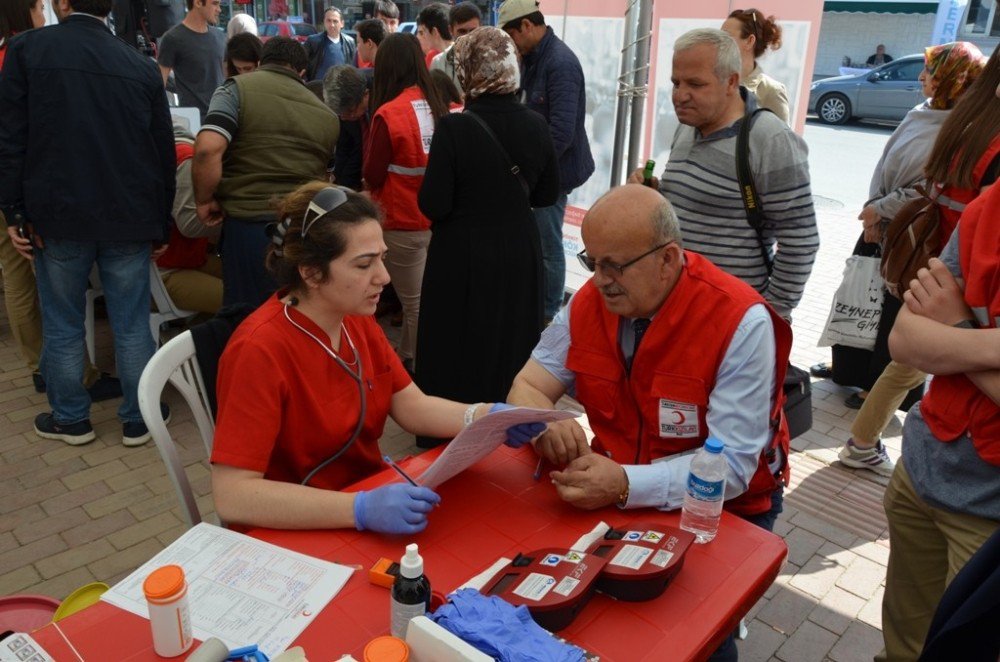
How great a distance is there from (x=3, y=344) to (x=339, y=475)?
401 centimetres

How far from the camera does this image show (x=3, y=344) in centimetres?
493

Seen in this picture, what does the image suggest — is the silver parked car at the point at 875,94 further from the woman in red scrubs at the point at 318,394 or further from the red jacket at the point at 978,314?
the woman in red scrubs at the point at 318,394

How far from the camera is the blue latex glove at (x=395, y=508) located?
5.32 feet

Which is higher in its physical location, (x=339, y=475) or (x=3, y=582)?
(x=339, y=475)

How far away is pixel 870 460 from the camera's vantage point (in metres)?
3.73

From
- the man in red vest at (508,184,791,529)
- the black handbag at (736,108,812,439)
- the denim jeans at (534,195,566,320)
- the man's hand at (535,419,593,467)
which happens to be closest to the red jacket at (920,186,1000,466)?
the man in red vest at (508,184,791,529)

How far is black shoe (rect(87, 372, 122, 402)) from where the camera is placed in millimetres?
4262

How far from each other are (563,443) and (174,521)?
2.12 meters

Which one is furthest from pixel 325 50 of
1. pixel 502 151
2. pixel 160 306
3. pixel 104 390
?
pixel 502 151

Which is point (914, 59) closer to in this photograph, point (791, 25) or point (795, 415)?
point (791, 25)

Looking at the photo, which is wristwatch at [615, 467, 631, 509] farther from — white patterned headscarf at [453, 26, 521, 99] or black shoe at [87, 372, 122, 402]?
black shoe at [87, 372, 122, 402]

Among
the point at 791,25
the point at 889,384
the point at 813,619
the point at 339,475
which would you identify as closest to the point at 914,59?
the point at 791,25

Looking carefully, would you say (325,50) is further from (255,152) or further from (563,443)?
(563,443)

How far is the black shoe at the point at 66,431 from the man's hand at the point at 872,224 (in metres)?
4.09
